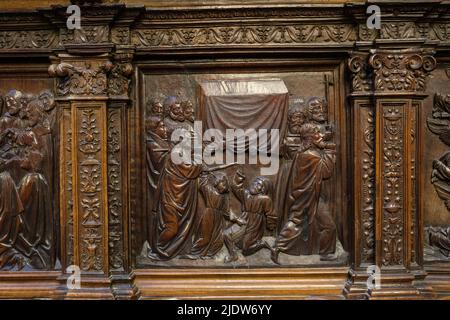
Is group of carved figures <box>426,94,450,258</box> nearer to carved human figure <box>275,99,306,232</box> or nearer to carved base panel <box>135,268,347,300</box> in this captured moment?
carved base panel <box>135,268,347,300</box>

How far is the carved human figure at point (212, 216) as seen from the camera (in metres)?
4.06

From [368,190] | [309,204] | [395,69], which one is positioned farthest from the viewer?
[309,204]

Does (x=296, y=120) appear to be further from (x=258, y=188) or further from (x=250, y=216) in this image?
(x=250, y=216)

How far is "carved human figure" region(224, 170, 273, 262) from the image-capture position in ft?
13.3

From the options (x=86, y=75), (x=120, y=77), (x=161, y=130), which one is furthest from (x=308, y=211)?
(x=86, y=75)

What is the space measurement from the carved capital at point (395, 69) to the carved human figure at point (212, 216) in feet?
4.53

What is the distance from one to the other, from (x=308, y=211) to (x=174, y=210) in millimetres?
1037

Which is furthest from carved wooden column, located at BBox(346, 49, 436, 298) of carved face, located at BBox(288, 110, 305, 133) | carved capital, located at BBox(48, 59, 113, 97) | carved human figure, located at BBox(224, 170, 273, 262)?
carved capital, located at BBox(48, 59, 113, 97)

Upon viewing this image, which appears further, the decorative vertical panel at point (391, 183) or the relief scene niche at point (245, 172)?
the relief scene niche at point (245, 172)

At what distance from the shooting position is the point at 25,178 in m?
4.09

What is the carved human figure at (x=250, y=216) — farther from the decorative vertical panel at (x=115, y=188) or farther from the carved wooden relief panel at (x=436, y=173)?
the carved wooden relief panel at (x=436, y=173)

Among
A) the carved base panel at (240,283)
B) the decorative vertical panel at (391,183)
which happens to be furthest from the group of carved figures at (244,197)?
the decorative vertical panel at (391,183)

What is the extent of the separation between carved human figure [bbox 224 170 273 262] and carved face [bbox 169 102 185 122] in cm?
62

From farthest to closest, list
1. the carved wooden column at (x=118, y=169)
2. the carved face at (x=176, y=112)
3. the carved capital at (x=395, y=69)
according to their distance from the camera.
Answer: the carved face at (x=176, y=112) → the carved wooden column at (x=118, y=169) → the carved capital at (x=395, y=69)
